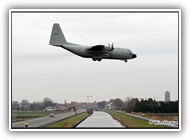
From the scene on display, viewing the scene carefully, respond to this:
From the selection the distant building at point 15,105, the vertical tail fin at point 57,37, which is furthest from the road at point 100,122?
the vertical tail fin at point 57,37

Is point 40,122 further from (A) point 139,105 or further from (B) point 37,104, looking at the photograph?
(A) point 139,105

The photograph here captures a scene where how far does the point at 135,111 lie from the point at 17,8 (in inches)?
89.0

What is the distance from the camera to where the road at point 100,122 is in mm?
13148

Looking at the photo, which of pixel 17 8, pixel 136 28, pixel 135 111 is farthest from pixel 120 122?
pixel 17 8

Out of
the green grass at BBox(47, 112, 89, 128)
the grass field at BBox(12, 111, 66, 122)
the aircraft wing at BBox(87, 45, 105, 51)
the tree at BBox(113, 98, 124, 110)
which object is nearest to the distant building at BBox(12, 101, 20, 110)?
the grass field at BBox(12, 111, 66, 122)

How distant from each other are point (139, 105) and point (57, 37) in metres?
1.54

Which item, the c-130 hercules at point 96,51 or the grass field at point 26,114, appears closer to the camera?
the grass field at point 26,114

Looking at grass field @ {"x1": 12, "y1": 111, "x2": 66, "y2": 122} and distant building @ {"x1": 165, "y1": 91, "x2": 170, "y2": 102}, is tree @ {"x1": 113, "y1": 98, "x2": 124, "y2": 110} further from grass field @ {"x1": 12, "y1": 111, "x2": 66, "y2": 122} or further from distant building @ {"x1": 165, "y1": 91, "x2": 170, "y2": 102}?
grass field @ {"x1": 12, "y1": 111, "x2": 66, "y2": 122}

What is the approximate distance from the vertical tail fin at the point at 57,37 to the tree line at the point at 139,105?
3.42 feet

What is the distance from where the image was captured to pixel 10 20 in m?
13.1

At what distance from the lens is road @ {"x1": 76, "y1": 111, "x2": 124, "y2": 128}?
13148 millimetres

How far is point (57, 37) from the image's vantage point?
13.3m

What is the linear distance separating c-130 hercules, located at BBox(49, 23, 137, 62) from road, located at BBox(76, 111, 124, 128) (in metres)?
0.82

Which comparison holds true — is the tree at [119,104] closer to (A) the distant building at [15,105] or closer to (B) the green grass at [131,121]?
(B) the green grass at [131,121]
